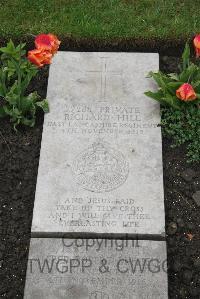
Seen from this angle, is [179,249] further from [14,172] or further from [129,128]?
[14,172]

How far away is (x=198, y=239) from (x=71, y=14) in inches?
104

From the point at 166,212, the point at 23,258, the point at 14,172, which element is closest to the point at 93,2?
the point at 14,172

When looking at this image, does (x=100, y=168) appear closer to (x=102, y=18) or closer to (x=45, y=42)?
(x=45, y=42)

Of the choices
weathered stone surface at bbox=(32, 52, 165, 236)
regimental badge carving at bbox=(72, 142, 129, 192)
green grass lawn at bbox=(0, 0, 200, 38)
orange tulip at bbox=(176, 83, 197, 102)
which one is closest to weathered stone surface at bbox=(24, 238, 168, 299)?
weathered stone surface at bbox=(32, 52, 165, 236)

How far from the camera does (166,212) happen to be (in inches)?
151

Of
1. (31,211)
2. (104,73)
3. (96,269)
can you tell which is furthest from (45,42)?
(96,269)

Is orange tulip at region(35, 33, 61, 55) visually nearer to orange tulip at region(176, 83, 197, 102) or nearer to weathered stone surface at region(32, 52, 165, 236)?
weathered stone surface at region(32, 52, 165, 236)

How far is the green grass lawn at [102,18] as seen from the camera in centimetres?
496

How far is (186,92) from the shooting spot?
12.9 feet

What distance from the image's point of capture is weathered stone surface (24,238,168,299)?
334 centimetres

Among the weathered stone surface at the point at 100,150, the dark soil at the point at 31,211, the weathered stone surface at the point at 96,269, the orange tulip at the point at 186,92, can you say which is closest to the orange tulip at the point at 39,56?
the weathered stone surface at the point at 100,150

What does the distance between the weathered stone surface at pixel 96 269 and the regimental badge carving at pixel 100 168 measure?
44cm

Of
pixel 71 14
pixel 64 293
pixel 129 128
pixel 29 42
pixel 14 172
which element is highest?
pixel 71 14

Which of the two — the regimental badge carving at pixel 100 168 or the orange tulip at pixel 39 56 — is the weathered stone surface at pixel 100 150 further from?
the orange tulip at pixel 39 56
